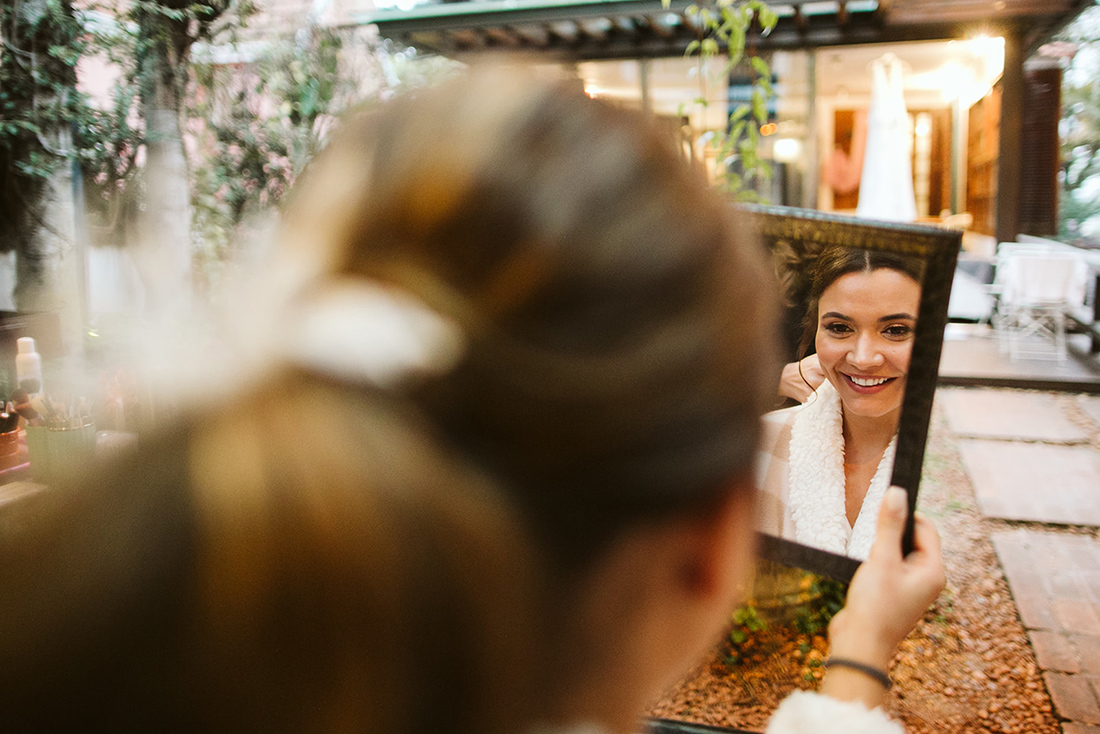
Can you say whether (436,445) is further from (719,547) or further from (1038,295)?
(1038,295)

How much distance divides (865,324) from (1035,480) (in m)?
4.06

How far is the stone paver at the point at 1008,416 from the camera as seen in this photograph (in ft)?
16.3

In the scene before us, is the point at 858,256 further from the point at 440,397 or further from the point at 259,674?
the point at 259,674

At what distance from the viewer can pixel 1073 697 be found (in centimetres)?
235

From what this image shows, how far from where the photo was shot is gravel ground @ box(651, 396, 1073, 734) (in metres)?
2.30

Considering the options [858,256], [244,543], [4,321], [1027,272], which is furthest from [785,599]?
[1027,272]

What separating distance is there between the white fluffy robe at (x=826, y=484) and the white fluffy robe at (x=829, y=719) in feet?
0.61

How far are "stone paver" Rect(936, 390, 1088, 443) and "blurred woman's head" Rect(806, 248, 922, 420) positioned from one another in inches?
184

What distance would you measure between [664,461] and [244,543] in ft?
0.91

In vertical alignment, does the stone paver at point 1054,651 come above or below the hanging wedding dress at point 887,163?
below

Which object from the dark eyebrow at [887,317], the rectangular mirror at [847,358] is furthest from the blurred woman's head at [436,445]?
the dark eyebrow at [887,317]

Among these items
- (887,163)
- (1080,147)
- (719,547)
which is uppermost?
(1080,147)

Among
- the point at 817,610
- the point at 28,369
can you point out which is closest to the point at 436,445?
the point at 817,610

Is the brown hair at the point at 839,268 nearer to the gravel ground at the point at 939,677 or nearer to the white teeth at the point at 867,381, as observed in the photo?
→ the white teeth at the point at 867,381
